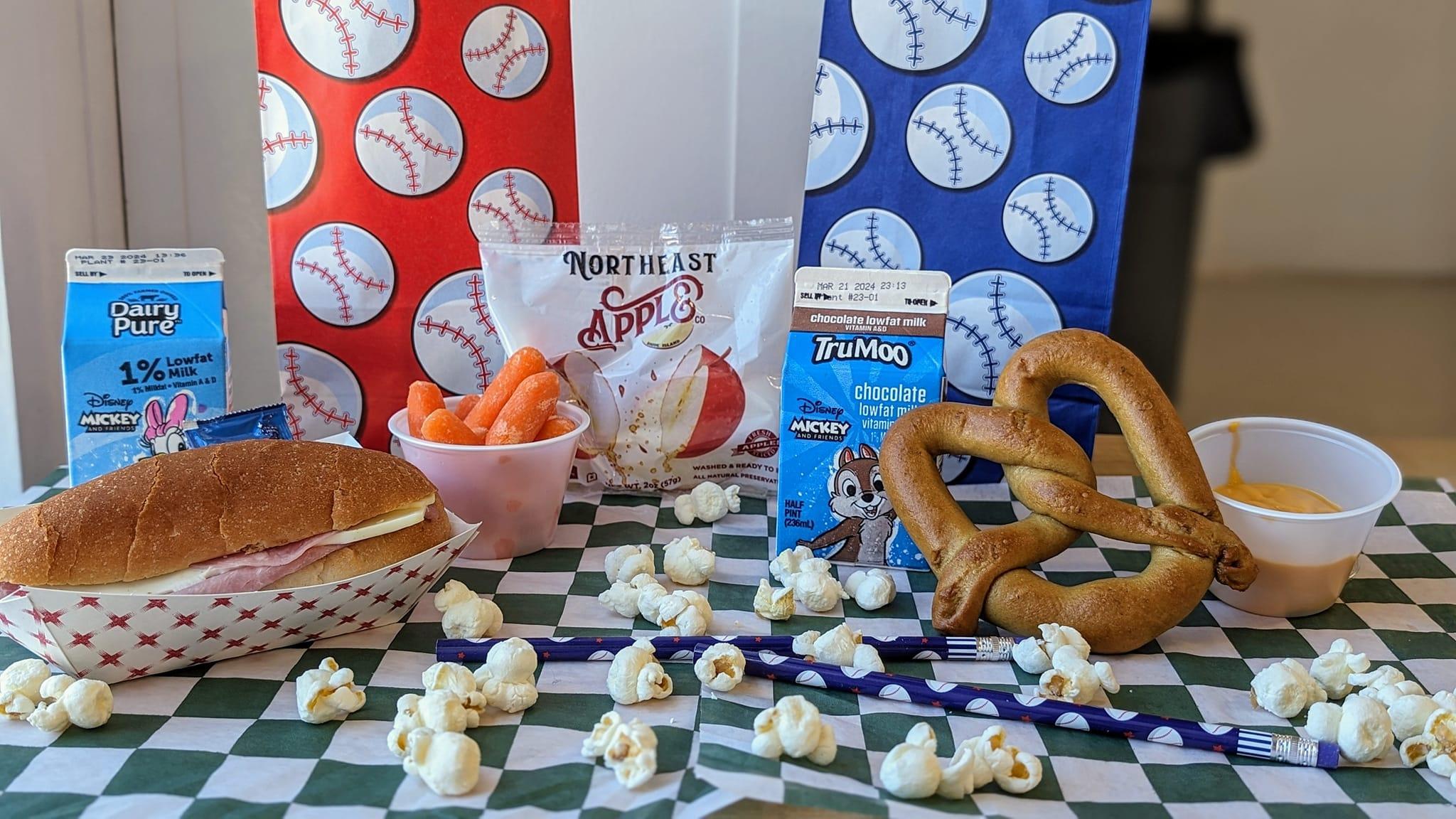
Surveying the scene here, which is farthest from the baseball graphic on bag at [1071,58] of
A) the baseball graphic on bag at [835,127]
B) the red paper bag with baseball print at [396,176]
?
the red paper bag with baseball print at [396,176]

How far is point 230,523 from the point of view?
90 centimetres

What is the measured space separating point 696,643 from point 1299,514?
0.59 meters

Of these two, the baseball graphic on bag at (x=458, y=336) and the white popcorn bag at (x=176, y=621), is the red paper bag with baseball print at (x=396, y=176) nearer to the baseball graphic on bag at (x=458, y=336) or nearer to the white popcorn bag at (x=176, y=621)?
the baseball graphic on bag at (x=458, y=336)

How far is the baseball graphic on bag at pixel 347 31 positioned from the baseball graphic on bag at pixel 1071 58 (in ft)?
2.44

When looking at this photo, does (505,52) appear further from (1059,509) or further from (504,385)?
(1059,509)

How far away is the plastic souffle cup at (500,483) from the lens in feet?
3.64

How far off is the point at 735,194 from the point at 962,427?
524 mm

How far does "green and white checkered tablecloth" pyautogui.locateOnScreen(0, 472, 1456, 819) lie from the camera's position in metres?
0.75

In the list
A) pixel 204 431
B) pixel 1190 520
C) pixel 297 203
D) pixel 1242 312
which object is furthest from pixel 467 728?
pixel 1242 312

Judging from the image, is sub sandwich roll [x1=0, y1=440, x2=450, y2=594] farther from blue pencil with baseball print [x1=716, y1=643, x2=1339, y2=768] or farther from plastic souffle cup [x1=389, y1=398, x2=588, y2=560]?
blue pencil with baseball print [x1=716, y1=643, x2=1339, y2=768]

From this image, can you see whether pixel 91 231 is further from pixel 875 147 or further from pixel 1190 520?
pixel 1190 520

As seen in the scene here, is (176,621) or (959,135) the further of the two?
(959,135)

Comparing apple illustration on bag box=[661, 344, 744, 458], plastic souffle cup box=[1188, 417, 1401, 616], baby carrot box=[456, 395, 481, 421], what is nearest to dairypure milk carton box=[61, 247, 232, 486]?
baby carrot box=[456, 395, 481, 421]

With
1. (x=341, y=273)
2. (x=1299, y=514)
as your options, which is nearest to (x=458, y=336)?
(x=341, y=273)
